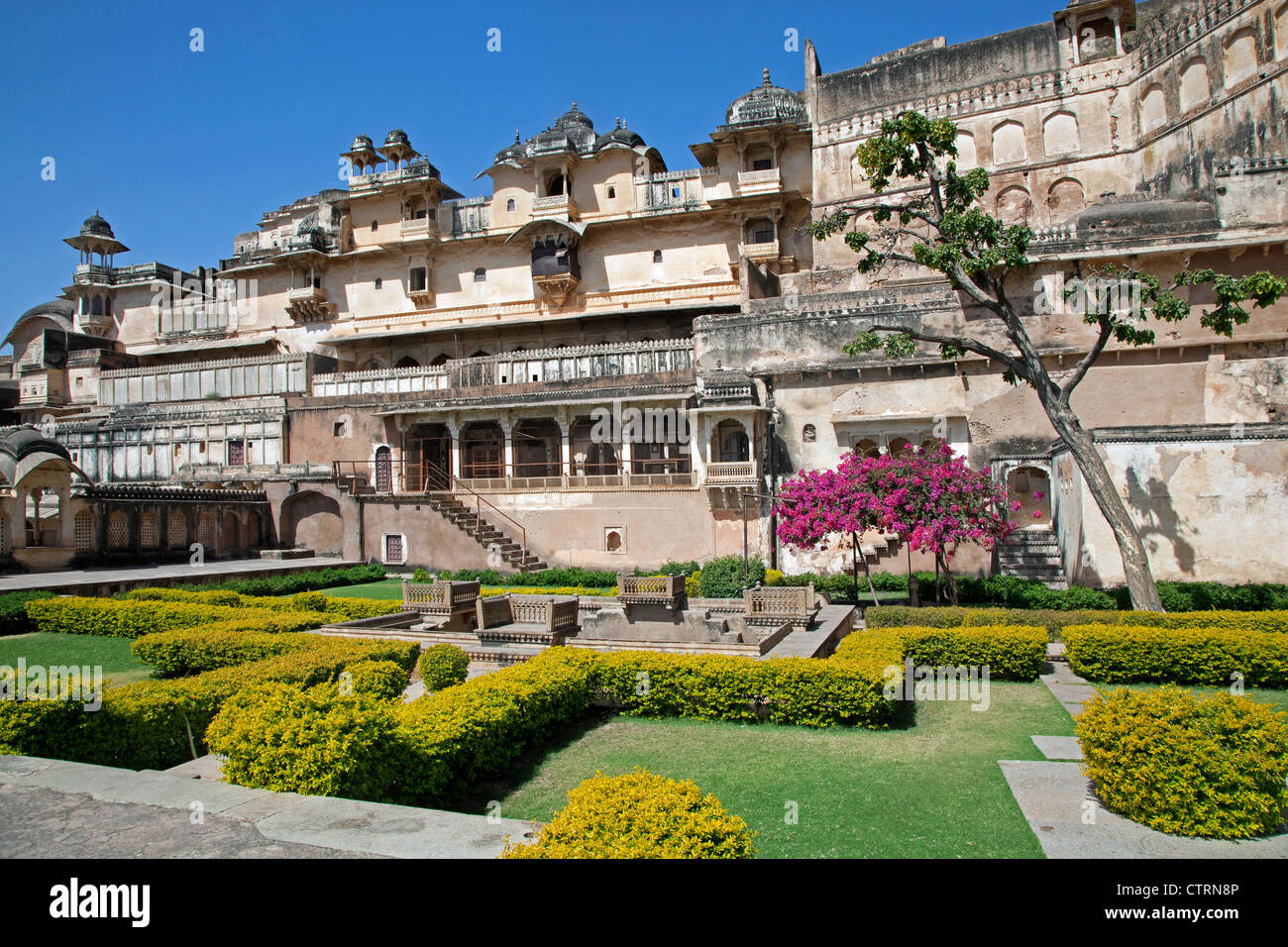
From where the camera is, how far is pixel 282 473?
103 feet

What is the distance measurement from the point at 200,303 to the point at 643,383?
1200 inches

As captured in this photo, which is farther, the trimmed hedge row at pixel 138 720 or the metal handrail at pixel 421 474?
the metal handrail at pixel 421 474

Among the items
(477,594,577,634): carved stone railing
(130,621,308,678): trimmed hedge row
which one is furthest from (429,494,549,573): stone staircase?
(130,621,308,678): trimmed hedge row

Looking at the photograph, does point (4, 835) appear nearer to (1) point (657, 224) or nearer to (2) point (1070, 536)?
(2) point (1070, 536)

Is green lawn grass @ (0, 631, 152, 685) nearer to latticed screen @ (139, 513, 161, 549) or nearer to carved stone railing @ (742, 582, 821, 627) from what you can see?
latticed screen @ (139, 513, 161, 549)

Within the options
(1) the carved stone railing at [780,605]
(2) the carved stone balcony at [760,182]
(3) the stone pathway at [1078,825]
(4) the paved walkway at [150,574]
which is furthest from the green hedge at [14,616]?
(2) the carved stone balcony at [760,182]

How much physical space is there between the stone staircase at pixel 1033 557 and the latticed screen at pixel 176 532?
84.3 ft

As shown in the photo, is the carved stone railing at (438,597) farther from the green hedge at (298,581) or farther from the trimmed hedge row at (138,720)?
the green hedge at (298,581)

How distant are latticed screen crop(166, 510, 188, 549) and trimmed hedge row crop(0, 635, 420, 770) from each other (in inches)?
809

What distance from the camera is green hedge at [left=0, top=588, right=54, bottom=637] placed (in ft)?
55.5

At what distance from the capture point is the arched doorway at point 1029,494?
22.4 metres

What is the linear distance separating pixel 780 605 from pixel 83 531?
21.6 metres

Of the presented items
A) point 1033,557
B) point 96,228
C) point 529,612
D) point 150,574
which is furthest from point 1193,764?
point 96,228
